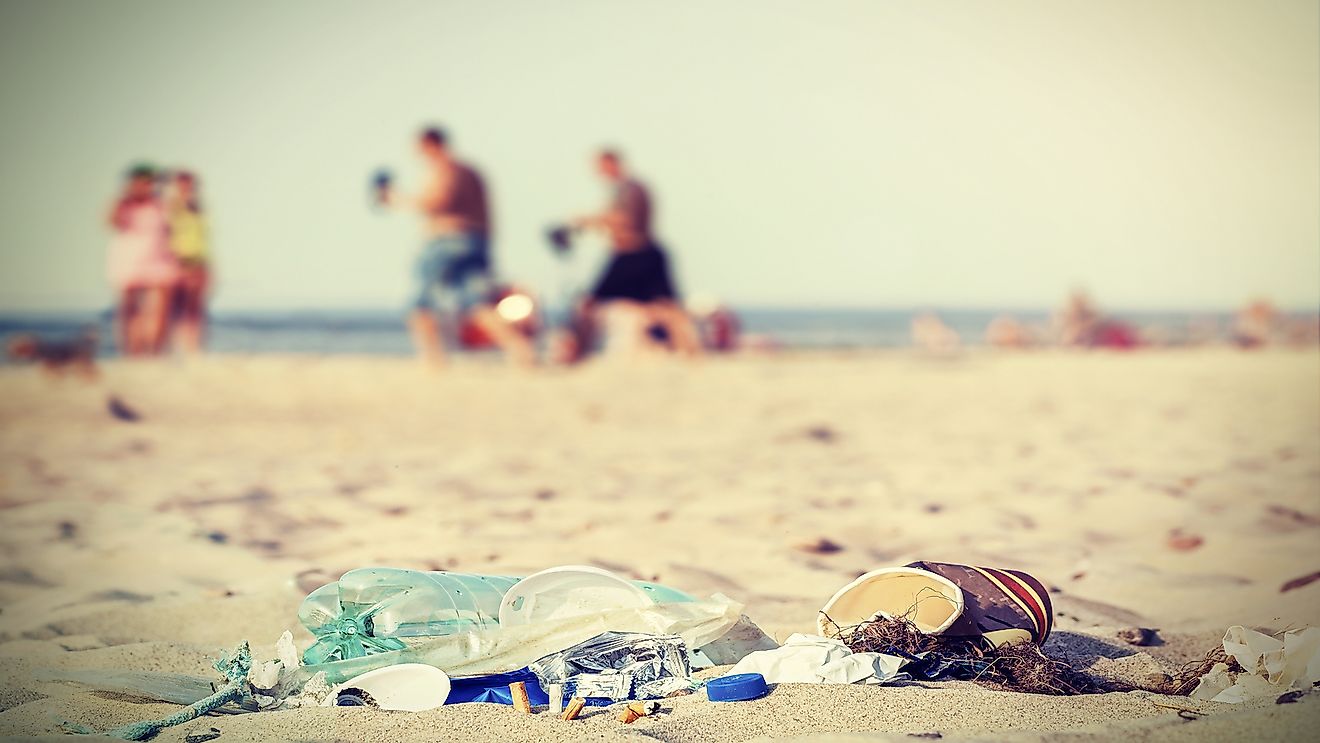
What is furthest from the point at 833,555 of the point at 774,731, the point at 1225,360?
the point at 1225,360

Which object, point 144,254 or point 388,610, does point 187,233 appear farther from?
point 388,610

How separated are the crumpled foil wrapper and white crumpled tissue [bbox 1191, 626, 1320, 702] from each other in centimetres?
102

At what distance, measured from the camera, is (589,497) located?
399 cm

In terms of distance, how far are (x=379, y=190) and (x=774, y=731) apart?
5.58m

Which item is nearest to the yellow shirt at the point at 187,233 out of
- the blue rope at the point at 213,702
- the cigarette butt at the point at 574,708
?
the blue rope at the point at 213,702

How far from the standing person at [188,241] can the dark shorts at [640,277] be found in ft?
Result: 9.35

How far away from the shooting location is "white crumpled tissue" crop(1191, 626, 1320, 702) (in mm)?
1969

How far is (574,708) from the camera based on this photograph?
6.52ft

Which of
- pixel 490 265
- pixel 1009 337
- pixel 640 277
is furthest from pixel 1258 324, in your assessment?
pixel 490 265

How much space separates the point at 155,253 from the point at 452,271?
2.23 meters

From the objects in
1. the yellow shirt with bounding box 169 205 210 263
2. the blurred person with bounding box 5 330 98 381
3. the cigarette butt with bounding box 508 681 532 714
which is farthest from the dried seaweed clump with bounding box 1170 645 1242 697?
the yellow shirt with bounding box 169 205 210 263

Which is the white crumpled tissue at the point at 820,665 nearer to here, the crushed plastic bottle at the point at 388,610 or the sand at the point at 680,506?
the sand at the point at 680,506

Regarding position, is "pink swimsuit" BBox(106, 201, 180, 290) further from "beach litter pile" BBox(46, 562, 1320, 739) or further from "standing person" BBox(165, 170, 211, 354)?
"beach litter pile" BBox(46, 562, 1320, 739)

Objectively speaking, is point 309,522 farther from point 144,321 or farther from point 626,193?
point 144,321
